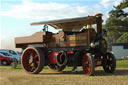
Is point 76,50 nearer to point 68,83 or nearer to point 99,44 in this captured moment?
point 99,44

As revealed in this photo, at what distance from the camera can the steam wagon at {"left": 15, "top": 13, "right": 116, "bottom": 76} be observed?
11477 mm

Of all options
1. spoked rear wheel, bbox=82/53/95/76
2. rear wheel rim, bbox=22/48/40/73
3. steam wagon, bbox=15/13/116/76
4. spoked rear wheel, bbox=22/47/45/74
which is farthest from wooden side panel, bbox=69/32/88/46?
rear wheel rim, bbox=22/48/40/73

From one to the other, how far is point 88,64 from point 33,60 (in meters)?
3.04

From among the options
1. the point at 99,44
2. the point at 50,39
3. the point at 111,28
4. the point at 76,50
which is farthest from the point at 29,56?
the point at 111,28

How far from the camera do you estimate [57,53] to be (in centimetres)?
1231

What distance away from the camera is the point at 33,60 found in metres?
12.7

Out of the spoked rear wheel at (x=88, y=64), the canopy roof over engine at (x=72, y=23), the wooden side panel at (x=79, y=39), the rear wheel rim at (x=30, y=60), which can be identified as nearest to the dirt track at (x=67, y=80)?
the spoked rear wheel at (x=88, y=64)

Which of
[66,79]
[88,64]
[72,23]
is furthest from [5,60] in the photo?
[66,79]

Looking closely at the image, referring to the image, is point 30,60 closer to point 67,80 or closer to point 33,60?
point 33,60

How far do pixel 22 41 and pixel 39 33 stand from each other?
1.21m

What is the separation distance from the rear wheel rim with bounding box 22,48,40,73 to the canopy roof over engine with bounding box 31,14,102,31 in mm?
1548

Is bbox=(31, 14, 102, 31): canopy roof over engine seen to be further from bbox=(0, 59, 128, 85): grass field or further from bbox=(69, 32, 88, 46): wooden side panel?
bbox=(0, 59, 128, 85): grass field

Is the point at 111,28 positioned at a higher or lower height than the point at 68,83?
higher

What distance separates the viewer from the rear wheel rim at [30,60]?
1264cm
